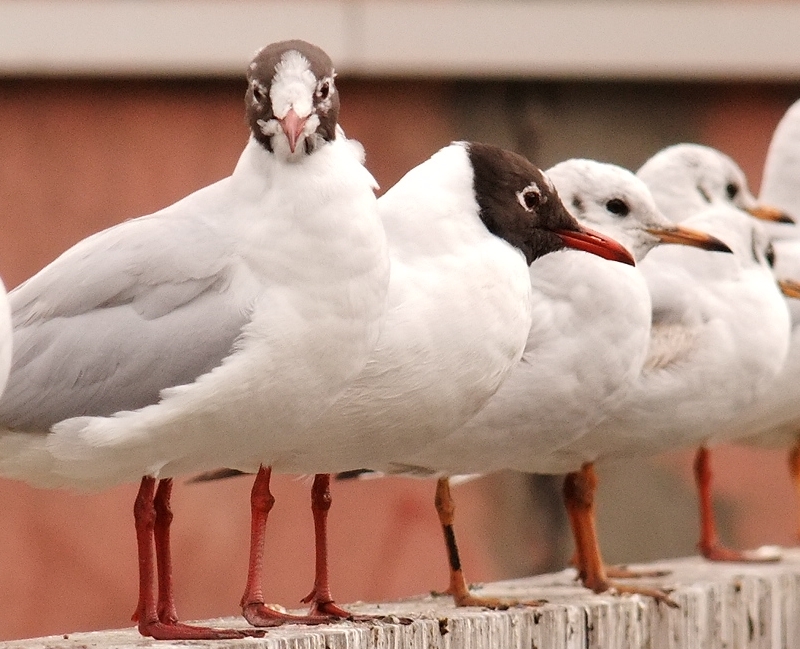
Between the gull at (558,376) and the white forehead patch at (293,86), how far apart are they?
3.97ft

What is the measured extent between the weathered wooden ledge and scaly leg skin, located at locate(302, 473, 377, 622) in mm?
167

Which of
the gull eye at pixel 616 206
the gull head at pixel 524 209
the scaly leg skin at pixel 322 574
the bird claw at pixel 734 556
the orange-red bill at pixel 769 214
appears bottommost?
the scaly leg skin at pixel 322 574

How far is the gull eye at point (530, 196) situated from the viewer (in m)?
5.04

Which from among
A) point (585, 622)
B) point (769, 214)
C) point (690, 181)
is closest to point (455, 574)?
point (585, 622)

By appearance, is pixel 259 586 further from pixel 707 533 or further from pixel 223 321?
pixel 707 533

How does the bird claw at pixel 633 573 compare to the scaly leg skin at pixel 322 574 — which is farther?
the bird claw at pixel 633 573

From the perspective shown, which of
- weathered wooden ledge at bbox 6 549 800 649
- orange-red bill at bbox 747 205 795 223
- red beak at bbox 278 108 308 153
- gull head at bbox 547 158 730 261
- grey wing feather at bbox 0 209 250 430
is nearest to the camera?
red beak at bbox 278 108 308 153

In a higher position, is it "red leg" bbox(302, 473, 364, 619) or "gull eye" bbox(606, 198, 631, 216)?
"gull eye" bbox(606, 198, 631, 216)

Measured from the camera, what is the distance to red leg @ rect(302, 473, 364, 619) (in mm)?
4848

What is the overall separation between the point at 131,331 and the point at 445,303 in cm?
81

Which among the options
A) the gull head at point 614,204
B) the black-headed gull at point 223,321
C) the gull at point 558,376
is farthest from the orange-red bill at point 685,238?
the black-headed gull at point 223,321

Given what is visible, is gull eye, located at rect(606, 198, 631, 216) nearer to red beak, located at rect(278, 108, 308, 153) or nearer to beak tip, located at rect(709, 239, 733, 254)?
beak tip, located at rect(709, 239, 733, 254)

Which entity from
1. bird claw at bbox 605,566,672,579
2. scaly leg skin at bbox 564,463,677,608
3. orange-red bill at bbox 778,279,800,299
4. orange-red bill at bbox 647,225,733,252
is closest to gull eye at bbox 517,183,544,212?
orange-red bill at bbox 647,225,733,252

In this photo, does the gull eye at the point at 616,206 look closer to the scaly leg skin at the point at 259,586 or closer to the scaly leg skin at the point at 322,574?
the scaly leg skin at the point at 322,574
